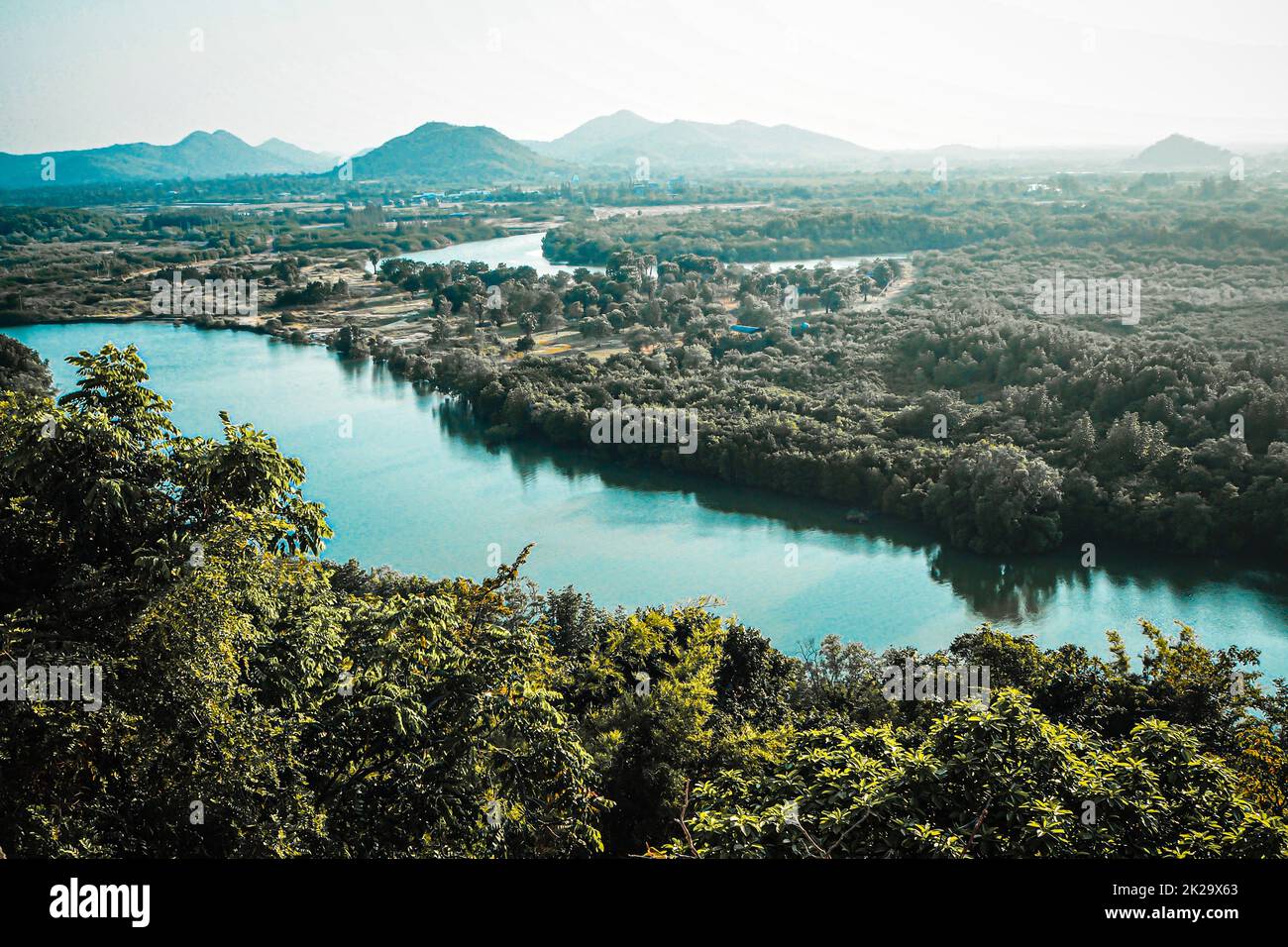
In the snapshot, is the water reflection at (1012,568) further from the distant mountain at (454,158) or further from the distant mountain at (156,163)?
the distant mountain at (454,158)

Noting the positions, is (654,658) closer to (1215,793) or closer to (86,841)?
(1215,793)

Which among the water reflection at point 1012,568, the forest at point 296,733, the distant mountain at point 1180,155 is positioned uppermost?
the distant mountain at point 1180,155

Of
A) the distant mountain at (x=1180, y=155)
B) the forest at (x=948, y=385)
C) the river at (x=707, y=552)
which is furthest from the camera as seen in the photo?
the distant mountain at (x=1180, y=155)

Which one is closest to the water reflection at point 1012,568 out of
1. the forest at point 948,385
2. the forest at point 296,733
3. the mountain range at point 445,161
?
the forest at point 948,385

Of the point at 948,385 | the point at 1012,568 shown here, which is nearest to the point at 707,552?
the point at 1012,568

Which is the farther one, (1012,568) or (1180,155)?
(1180,155)

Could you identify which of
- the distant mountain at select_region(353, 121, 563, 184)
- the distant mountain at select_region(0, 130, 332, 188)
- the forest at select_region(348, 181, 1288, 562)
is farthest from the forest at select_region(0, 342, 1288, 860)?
the distant mountain at select_region(353, 121, 563, 184)

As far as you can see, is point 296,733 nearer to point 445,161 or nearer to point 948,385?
point 948,385
